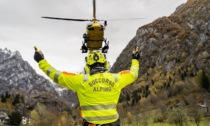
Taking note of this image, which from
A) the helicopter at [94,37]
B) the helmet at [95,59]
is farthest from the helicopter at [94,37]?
the helmet at [95,59]

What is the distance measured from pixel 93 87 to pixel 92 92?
11 cm

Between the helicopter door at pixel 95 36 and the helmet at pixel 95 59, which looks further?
the helicopter door at pixel 95 36

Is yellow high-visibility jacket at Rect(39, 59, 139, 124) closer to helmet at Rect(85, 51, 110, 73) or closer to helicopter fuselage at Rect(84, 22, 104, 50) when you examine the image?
helmet at Rect(85, 51, 110, 73)

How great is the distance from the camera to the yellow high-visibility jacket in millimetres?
6961

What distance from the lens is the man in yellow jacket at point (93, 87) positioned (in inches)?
274

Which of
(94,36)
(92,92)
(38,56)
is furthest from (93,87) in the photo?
(94,36)

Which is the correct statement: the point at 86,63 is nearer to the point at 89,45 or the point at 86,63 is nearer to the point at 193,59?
the point at 89,45

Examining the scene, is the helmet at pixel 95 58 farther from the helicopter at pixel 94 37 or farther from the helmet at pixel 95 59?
the helicopter at pixel 94 37

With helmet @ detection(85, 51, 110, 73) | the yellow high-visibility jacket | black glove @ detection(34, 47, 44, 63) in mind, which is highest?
black glove @ detection(34, 47, 44, 63)

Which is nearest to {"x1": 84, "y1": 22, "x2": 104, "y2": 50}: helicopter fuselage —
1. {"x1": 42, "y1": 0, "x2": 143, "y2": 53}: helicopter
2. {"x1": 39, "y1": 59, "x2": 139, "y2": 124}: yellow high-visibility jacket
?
{"x1": 42, "y1": 0, "x2": 143, "y2": 53}: helicopter

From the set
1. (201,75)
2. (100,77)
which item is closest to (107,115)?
(100,77)

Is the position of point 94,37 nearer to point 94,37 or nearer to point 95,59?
point 94,37

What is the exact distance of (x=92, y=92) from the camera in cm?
703

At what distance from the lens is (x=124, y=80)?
7711 millimetres
